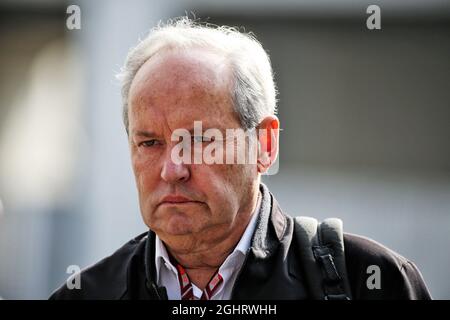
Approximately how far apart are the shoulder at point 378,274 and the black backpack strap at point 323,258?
2.3 inches

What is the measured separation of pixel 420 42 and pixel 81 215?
91.3 inches

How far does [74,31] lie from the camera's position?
459 cm

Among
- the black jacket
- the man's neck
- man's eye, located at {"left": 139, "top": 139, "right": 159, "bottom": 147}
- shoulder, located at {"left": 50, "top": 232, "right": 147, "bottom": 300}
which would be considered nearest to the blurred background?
shoulder, located at {"left": 50, "top": 232, "right": 147, "bottom": 300}

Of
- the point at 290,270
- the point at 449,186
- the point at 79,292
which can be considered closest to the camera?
the point at 290,270

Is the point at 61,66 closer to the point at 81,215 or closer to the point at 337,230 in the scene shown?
the point at 81,215

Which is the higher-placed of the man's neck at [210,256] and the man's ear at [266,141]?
the man's ear at [266,141]

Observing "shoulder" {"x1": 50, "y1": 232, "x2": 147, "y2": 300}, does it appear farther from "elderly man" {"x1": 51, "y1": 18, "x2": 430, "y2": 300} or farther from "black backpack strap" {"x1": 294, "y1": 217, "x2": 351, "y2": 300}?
"black backpack strap" {"x1": 294, "y1": 217, "x2": 351, "y2": 300}

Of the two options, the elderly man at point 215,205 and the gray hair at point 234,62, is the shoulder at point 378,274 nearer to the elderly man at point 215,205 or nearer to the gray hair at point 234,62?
the elderly man at point 215,205

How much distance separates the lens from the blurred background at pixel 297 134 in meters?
4.42

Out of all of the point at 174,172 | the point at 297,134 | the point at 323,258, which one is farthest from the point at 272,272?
the point at 297,134

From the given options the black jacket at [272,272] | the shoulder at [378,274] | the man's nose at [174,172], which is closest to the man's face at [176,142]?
the man's nose at [174,172]

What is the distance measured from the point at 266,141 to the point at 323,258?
44cm

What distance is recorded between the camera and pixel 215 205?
2.14 meters
